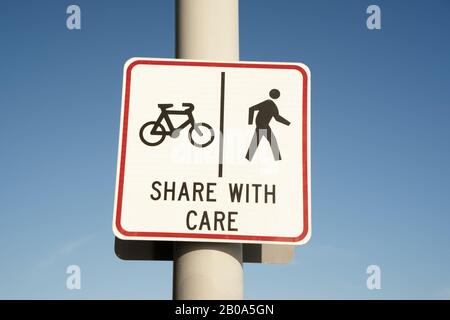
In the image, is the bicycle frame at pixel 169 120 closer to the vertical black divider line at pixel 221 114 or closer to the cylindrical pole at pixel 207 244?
the vertical black divider line at pixel 221 114

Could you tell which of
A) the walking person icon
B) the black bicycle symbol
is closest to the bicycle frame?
the black bicycle symbol

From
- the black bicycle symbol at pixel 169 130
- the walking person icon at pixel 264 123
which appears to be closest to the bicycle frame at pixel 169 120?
the black bicycle symbol at pixel 169 130

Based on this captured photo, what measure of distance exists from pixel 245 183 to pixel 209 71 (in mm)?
470

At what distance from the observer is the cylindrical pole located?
1.72 metres

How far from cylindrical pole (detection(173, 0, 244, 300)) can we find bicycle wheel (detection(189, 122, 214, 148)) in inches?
11.1

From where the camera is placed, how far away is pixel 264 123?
193cm

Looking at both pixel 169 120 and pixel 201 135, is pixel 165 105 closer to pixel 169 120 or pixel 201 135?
pixel 169 120

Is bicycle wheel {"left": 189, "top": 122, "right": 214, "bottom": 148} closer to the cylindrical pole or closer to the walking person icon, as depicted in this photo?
the walking person icon

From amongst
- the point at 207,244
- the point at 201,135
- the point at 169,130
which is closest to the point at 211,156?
the point at 201,135

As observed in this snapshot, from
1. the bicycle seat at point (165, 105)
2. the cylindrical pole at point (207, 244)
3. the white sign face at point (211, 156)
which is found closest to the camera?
the cylindrical pole at point (207, 244)

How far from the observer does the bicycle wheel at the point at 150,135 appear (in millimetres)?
1900

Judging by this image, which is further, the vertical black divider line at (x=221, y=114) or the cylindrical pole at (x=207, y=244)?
the vertical black divider line at (x=221, y=114)

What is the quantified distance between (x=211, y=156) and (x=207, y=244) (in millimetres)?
326
